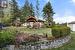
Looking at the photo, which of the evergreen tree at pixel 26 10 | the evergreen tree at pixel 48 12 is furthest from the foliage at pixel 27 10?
the evergreen tree at pixel 48 12

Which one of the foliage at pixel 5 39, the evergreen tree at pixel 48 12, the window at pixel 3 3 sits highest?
the window at pixel 3 3

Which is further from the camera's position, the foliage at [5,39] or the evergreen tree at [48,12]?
the evergreen tree at [48,12]

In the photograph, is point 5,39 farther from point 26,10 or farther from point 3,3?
point 26,10

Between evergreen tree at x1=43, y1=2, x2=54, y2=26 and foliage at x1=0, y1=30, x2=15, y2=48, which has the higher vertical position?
evergreen tree at x1=43, y1=2, x2=54, y2=26

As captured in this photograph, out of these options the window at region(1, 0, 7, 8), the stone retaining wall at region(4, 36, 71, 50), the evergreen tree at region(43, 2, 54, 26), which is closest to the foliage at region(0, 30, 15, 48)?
the stone retaining wall at region(4, 36, 71, 50)

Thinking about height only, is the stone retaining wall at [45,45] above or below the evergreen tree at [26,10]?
below

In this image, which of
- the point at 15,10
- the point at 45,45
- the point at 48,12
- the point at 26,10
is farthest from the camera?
the point at 26,10

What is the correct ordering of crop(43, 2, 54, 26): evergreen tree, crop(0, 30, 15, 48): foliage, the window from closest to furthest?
crop(0, 30, 15, 48): foliage
the window
crop(43, 2, 54, 26): evergreen tree

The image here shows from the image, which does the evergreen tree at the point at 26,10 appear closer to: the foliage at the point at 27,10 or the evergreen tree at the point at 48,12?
the foliage at the point at 27,10

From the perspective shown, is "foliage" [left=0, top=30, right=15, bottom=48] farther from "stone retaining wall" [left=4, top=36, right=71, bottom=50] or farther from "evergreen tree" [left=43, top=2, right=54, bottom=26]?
"evergreen tree" [left=43, top=2, right=54, bottom=26]

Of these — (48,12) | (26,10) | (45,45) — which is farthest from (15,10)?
(45,45)

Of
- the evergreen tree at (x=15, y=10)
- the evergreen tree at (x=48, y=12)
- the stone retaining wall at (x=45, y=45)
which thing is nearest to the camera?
the stone retaining wall at (x=45, y=45)

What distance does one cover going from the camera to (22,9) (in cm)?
9012

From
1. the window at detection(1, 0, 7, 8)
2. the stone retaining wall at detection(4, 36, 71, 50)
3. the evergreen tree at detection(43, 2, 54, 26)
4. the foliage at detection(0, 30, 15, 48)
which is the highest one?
the window at detection(1, 0, 7, 8)
